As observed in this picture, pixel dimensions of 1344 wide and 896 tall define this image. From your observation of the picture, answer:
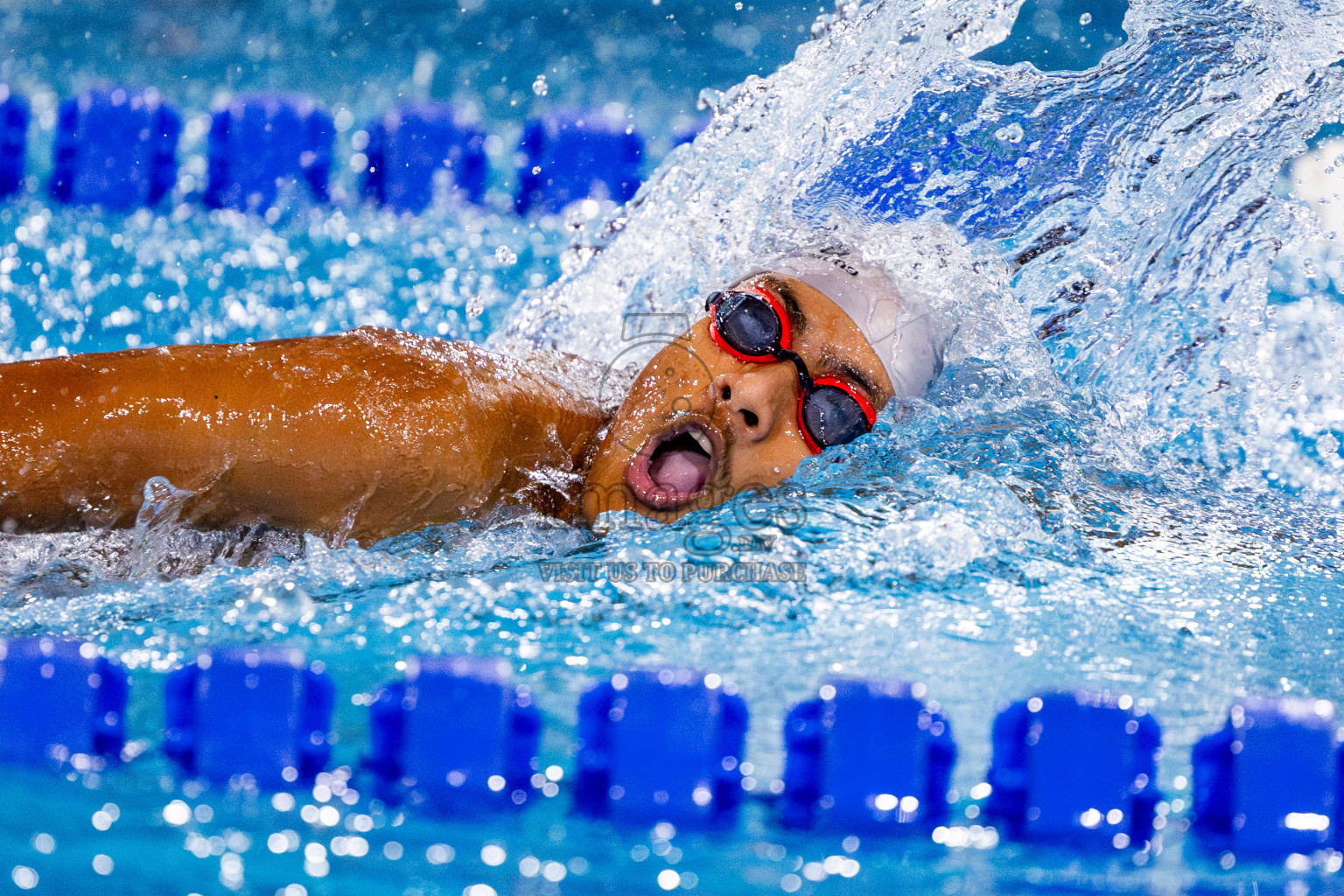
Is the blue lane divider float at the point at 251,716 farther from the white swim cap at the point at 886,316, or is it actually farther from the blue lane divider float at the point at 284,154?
the blue lane divider float at the point at 284,154

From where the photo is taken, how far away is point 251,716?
55.0 inches

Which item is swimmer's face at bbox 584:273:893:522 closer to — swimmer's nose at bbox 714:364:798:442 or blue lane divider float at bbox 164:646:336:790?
swimmer's nose at bbox 714:364:798:442

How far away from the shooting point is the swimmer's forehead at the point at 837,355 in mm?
1796

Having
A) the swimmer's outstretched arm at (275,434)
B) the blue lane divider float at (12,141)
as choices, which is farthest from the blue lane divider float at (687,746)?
the blue lane divider float at (12,141)

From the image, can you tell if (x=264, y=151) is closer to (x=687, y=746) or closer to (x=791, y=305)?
(x=791, y=305)

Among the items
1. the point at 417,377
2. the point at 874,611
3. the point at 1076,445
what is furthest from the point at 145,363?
the point at 1076,445

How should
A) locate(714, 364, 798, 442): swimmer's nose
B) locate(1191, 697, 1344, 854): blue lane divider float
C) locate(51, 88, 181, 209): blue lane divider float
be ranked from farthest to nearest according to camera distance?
locate(51, 88, 181, 209): blue lane divider float
locate(714, 364, 798, 442): swimmer's nose
locate(1191, 697, 1344, 854): blue lane divider float

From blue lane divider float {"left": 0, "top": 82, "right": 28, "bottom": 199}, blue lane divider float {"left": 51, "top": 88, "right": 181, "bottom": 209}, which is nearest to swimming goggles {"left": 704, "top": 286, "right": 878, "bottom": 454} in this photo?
blue lane divider float {"left": 51, "top": 88, "right": 181, "bottom": 209}

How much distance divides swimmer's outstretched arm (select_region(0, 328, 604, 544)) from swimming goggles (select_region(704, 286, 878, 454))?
350mm

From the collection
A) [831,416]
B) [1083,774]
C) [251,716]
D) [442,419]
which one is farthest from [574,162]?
[1083,774]

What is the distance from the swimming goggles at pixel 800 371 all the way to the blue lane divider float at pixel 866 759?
47 centimetres

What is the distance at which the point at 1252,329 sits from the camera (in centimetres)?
256

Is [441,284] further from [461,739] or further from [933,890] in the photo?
[933,890]

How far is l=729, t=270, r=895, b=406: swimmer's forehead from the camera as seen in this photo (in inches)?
70.7
